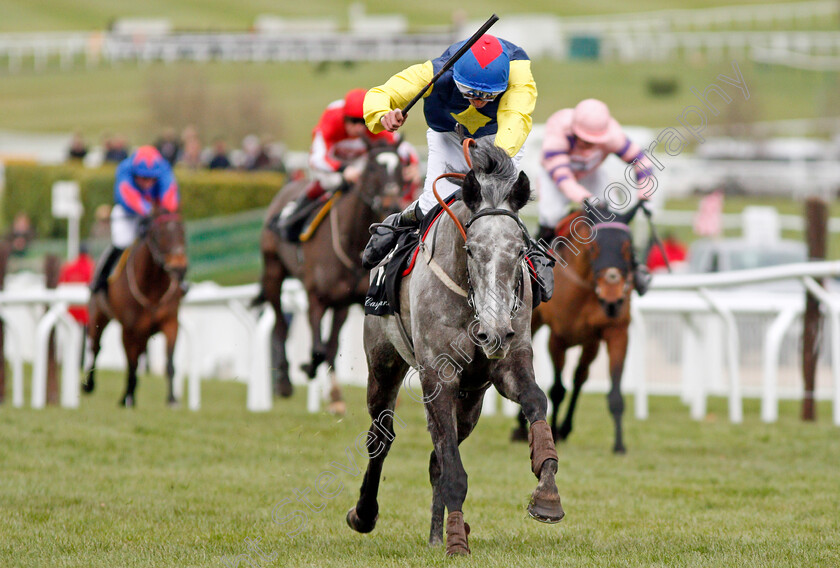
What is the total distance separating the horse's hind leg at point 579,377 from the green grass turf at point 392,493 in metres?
0.12

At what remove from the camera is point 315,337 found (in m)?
9.13

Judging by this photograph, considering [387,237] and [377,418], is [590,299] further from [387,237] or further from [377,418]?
[377,418]

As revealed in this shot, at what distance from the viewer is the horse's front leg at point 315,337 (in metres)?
9.04

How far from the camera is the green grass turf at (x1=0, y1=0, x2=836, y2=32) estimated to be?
6475cm

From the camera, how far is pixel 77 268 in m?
15.2

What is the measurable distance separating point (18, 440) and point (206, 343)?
24.2ft

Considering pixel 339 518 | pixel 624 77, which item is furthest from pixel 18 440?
pixel 624 77

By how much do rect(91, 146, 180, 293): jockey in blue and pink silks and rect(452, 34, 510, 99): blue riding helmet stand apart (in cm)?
609

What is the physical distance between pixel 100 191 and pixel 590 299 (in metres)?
16.1

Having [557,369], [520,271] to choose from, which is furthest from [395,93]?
[557,369]

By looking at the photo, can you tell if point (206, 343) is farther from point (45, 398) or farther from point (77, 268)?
point (45, 398)

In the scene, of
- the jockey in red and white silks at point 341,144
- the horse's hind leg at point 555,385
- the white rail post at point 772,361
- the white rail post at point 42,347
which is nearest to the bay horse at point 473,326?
the horse's hind leg at point 555,385

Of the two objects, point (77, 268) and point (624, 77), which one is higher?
point (624, 77)

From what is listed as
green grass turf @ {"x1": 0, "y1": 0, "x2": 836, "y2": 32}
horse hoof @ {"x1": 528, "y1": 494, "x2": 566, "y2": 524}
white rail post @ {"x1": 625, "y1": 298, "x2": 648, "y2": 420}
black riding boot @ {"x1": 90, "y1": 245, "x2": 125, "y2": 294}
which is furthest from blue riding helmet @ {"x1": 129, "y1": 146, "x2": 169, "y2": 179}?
green grass turf @ {"x1": 0, "y1": 0, "x2": 836, "y2": 32}
